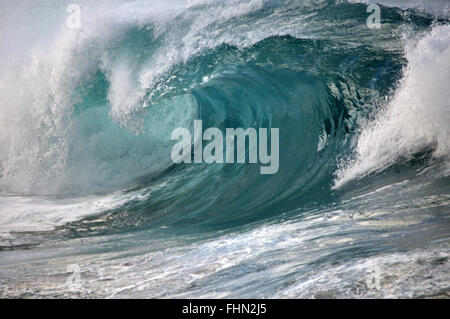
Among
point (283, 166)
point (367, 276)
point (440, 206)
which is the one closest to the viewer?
point (367, 276)

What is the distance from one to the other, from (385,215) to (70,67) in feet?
17.6

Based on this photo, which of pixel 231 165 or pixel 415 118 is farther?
pixel 231 165

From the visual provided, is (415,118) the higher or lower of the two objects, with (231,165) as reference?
higher

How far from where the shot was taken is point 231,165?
6.16 metres

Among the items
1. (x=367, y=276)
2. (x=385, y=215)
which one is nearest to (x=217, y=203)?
(x=385, y=215)

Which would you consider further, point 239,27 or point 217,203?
point 239,27

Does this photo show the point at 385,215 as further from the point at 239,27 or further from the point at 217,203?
the point at 239,27

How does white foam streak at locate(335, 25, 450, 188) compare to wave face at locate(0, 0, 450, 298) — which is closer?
wave face at locate(0, 0, 450, 298)

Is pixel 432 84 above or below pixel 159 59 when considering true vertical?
below

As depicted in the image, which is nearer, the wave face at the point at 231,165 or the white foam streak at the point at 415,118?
the wave face at the point at 231,165

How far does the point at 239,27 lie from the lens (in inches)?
262

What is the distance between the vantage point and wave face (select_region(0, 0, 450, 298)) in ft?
10.1

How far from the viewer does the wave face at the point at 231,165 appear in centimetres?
309
